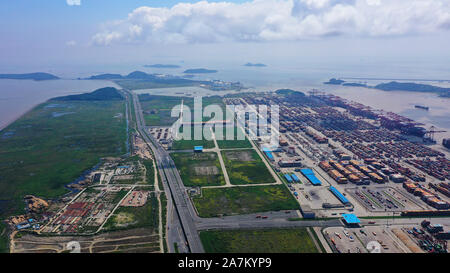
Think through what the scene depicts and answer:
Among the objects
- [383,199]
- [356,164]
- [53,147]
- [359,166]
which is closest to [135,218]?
[383,199]

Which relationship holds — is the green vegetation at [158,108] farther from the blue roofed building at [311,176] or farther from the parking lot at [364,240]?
the parking lot at [364,240]

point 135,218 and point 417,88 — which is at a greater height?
point 417,88

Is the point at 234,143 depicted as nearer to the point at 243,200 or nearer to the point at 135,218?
the point at 243,200

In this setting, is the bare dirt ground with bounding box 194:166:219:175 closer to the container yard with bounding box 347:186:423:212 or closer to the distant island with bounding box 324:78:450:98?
the container yard with bounding box 347:186:423:212

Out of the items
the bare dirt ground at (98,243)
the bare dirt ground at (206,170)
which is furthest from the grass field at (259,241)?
the bare dirt ground at (206,170)
